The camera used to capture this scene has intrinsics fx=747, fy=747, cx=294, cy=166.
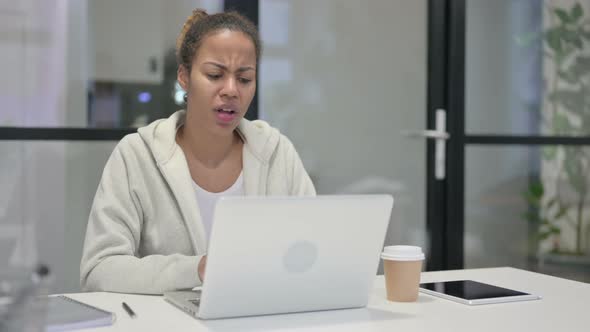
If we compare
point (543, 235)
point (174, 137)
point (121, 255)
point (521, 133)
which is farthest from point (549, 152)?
point (121, 255)

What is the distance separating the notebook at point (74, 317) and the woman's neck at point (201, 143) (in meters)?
0.78

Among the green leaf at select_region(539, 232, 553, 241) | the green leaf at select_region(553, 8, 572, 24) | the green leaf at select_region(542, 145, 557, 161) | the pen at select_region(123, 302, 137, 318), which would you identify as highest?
the green leaf at select_region(553, 8, 572, 24)

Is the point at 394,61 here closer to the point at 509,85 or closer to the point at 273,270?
the point at 509,85

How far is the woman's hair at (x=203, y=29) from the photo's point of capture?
1951mm

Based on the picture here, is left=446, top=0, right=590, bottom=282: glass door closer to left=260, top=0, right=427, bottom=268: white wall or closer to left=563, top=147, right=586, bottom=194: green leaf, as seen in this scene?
left=563, top=147, right=586, bottom=194: green leaf

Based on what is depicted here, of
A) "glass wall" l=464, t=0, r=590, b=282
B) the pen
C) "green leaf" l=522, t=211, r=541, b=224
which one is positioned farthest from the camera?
"green leaf" l=522, t=211, r=541, b=224

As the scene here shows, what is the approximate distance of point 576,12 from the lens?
12.9 ft

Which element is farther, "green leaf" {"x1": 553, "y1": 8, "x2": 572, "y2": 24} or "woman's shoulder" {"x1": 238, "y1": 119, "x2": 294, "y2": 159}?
"green leaf" {"x1": 553, "y1": 8, "x2": 572, "y2": 24}

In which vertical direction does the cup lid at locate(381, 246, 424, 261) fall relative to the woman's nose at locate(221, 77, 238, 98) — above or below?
below

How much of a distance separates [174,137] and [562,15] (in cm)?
272

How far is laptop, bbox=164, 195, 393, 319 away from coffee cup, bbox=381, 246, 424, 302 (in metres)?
0.12

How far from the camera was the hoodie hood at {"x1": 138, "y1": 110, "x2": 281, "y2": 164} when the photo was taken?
185cm

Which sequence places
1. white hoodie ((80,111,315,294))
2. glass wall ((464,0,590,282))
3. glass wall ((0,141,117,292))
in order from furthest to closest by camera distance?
glass wall ((464,0,590,282)) < glass wall ((0,141,117,292)) < white hoodie ((80,111,315,294))

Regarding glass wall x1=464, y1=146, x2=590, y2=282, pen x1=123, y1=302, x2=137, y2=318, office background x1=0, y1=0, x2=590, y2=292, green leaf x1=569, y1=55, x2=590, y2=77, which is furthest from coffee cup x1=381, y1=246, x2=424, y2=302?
green leaf x1=569, y1=55, x2=590, y2=77
